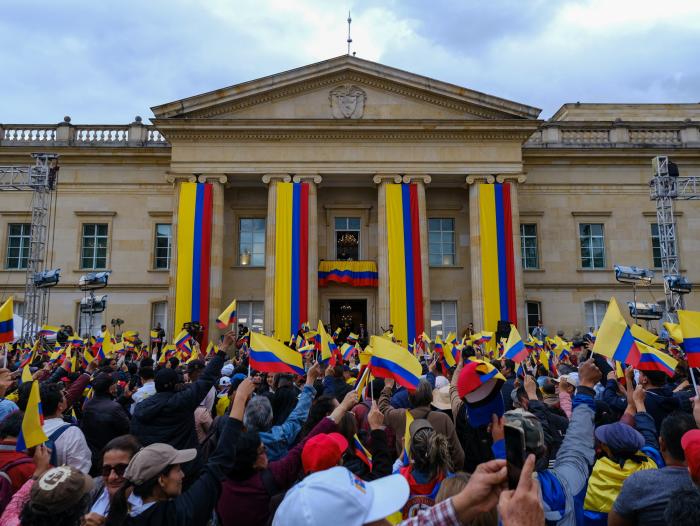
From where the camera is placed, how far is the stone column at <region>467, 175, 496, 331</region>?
25625 millimetres

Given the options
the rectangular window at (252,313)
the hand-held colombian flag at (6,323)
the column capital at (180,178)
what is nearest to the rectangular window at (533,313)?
the rectangular window at (252,313)

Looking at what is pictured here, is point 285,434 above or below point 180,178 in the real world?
below

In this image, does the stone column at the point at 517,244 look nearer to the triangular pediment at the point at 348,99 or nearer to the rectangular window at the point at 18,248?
the triangular pediment at the point at 348,99

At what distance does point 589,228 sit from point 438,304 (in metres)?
8.94

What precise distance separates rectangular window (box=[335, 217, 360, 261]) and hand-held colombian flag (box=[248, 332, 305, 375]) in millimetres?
21464

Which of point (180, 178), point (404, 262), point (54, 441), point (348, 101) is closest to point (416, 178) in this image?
point (404, 262)

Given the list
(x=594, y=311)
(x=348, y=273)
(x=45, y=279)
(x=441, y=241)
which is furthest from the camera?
(x=441, y=241)

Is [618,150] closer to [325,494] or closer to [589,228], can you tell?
[589,228]

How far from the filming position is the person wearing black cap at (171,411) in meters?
5.39

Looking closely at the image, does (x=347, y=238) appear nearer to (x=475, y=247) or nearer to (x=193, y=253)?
(x=475, y=247)

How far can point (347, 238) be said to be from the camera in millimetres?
28703

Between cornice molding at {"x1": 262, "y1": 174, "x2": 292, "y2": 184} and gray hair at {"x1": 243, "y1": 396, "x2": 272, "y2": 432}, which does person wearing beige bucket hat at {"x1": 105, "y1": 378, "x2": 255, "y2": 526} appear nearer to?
gray hair at {"x1": 243, "y1": 396, "x2": 272, "y2": 432}

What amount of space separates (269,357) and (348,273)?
20304 mm

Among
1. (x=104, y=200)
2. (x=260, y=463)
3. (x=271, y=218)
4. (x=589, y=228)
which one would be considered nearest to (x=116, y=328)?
(x=104, y=200)
